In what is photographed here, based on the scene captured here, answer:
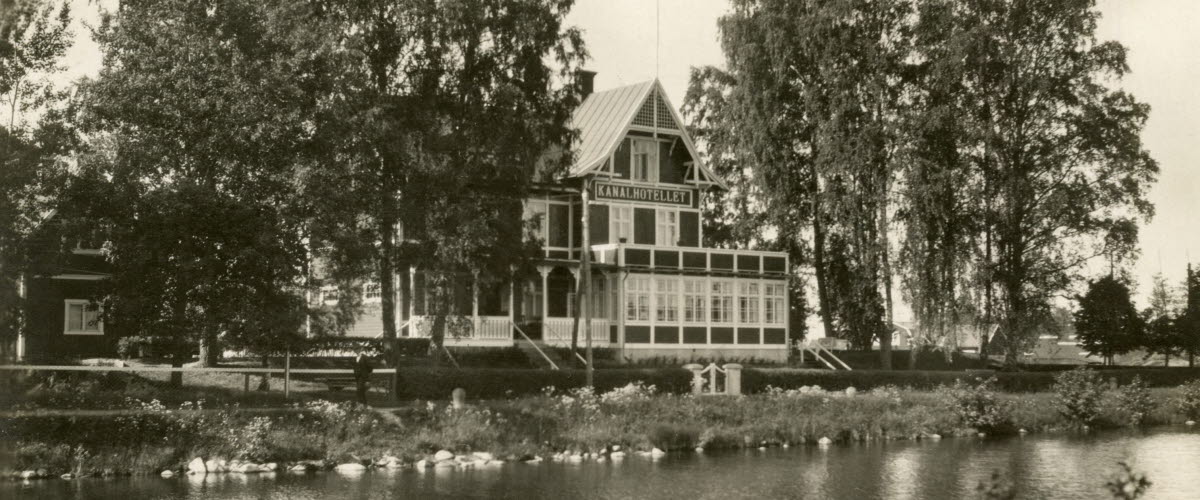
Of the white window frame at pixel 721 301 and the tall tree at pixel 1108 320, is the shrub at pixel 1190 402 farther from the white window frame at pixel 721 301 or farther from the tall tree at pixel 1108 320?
the white window frame at pixel 721 301

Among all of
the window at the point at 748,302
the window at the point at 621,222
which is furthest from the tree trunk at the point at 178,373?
the window at the point at 748,302

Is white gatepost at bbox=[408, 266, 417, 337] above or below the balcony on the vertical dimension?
below

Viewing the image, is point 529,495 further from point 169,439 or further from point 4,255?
point 4,255

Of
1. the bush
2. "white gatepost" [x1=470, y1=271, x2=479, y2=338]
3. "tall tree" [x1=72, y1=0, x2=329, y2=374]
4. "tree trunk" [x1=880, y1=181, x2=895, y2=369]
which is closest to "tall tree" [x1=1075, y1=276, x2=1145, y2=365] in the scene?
"tree trunk" [x1=880, y1=181, x2=895, y2=369]

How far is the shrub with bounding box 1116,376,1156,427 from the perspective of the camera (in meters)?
41.2

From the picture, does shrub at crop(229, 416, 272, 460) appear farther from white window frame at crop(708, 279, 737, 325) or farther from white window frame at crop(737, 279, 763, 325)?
white window frame at crop(737, 279, 763, 325)

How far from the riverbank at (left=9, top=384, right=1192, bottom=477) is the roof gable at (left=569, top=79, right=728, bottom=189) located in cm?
1360

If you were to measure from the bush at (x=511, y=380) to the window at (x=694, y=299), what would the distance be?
9.54 meters

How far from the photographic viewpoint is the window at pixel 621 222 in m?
48.8

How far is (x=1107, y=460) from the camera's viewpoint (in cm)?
2967

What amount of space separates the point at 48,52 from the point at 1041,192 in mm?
36388

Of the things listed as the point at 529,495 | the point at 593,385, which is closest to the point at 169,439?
the point at 529,495

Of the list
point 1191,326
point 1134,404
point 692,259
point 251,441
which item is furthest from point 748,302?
point 251,441

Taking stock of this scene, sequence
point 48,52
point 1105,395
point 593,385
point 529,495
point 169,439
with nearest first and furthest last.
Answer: point 529,495, point 169,439, point 48,52, point 593,385, point 1105,395
